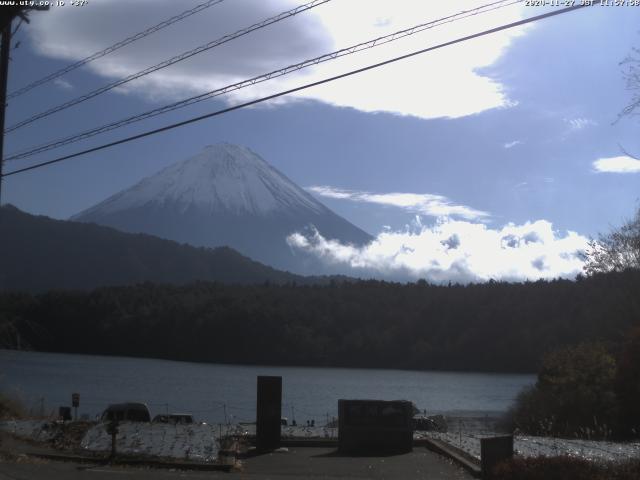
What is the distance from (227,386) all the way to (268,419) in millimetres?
62802

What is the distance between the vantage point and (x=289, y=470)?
16922 millimetres

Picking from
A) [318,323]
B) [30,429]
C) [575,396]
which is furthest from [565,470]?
[318,323]

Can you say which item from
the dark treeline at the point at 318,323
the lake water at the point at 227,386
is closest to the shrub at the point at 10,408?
the lake water at the point at 227,386

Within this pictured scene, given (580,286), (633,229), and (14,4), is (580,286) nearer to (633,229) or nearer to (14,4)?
(633,229)

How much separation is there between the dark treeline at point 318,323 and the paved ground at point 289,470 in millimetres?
75088

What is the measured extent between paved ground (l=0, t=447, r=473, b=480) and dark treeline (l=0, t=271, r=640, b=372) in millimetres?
75088

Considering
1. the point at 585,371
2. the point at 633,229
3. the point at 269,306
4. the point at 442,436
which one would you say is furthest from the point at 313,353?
the point at 442,436

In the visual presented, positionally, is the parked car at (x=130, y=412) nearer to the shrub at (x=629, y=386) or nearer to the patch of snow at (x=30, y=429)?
the patch of snow at (x=30, y=429)

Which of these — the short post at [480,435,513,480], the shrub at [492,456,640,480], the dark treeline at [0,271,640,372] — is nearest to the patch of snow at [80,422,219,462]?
the short post at [480,435,513,480]

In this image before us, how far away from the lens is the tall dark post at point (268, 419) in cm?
1983

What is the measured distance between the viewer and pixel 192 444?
19438 mm

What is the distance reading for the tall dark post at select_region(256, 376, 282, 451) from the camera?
19.8m

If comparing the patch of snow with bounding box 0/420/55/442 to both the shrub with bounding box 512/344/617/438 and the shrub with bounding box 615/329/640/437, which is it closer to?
the shrub with bounding box 512/344/617/438

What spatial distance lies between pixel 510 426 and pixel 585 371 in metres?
6.83
